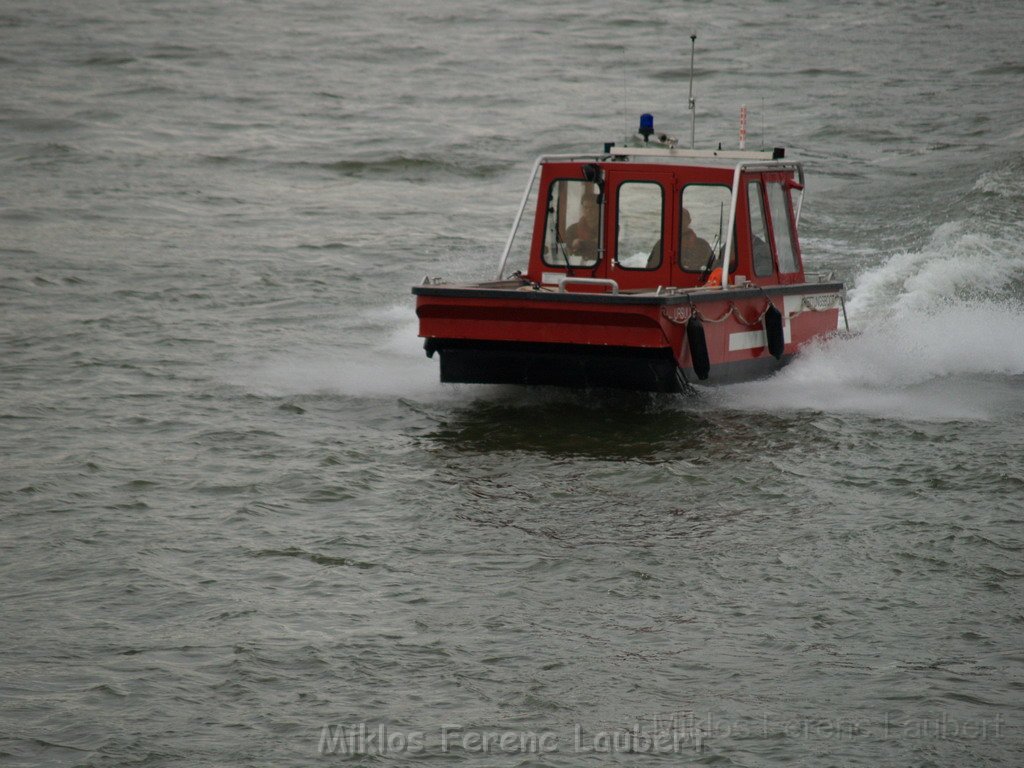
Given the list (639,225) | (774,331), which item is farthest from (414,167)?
(774,331)

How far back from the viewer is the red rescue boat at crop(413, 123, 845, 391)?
34.8ft

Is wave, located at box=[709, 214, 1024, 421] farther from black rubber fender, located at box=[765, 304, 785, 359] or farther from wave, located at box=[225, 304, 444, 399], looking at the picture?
wave, located at box=[225, 304, 444, 399]

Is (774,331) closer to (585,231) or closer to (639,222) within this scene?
(639,222)

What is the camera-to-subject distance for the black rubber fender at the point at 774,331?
38.0 ft

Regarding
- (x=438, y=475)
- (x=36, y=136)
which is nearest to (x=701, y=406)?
(x=438, y=475)

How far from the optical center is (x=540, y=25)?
113 feet

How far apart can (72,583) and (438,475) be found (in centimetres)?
280

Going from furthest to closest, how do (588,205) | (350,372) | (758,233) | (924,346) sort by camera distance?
(924,346), (350,372), (758,233), (588,205)

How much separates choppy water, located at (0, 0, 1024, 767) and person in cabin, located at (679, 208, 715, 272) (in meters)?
1.05

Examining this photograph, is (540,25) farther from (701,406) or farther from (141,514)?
(141,514)

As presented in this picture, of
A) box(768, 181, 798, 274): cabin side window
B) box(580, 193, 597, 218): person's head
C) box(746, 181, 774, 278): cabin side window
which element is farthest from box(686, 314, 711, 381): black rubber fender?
box(768, 181, 798, 274): cabin side window

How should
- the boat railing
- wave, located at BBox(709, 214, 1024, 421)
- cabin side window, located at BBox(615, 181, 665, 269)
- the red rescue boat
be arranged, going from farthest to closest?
wave, located at BBox(709, 214, 1024, 421) → cabin side window, located at BBox(615, 181, 665, 269) → the red rescue boat → the boat railing

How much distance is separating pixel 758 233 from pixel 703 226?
52 cm

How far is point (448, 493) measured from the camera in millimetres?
9305
